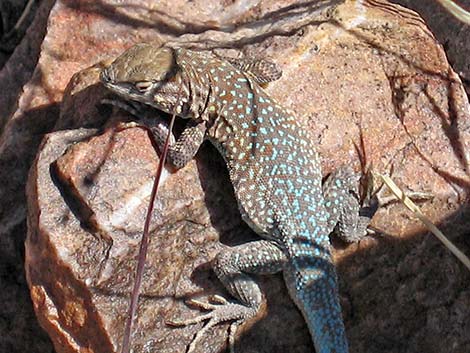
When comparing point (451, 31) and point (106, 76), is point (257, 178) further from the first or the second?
point (451, 31)

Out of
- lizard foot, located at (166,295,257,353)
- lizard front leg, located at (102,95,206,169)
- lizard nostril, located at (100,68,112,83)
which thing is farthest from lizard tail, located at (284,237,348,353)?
lizard nostril, located at (100,68,112,83)

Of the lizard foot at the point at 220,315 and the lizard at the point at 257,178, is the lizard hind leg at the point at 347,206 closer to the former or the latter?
the lizard at the point at 257,178

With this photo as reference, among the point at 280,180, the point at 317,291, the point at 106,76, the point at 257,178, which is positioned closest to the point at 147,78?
the point at 106,76

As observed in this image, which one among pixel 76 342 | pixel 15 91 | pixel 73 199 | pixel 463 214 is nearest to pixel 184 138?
pixel 73 199

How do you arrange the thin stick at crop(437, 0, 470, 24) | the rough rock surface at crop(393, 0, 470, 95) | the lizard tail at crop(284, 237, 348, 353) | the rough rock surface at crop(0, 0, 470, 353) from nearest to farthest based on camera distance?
1. the thin stick at crop(437, 0, 470, 24)
2. the lizard tail at crop(284, 237, 348, 353)
3. the rough rock surface at crop(0, 0, 470, 353)
4. the rough rock surface at crop(393, 0, 470, 95)

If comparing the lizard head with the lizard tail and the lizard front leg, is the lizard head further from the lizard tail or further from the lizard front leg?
the lizard tail

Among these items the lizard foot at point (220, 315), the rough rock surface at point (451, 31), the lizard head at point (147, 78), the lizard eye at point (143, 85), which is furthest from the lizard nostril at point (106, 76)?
the rough rock surface at point (451, 31)

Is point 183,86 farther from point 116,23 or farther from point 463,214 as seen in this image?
point 463,214
